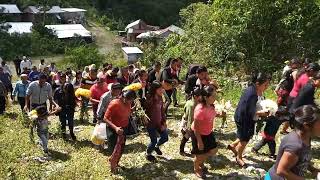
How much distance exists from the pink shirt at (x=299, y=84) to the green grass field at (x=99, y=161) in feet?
4.24

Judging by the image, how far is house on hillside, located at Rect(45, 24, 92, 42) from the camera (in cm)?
5659

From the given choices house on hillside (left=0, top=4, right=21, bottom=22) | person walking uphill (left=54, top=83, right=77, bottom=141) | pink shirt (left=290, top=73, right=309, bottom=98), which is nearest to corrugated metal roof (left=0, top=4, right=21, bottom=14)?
house on hillside (left=0, top=4, right=21, bottom=22)

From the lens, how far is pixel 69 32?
57969mm

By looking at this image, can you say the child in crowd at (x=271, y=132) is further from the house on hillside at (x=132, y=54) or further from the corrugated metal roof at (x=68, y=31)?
the corrugated metal roof at (x=68, y=31)

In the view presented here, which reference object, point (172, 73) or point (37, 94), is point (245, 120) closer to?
point (172, 73)

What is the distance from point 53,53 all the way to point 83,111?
4093 centimetres

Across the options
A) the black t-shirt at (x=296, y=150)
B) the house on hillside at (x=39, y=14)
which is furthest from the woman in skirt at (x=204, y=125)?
the house on hillside at (x=39, y=14)

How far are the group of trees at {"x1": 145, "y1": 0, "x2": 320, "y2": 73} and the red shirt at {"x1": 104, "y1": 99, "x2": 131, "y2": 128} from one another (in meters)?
13.6

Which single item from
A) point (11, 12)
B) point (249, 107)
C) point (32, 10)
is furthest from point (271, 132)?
point (11, 12)

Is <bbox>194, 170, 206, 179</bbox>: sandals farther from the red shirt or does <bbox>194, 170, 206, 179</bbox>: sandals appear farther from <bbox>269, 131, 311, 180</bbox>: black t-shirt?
<bbox>269, 131, 311, 180</bbox>: black t-shirt

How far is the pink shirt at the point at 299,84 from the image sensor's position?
8.37m

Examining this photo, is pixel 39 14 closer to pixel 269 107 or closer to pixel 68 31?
pixel 68 31

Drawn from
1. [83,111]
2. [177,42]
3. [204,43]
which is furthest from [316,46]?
[83,111]

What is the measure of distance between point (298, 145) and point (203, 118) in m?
2.82
